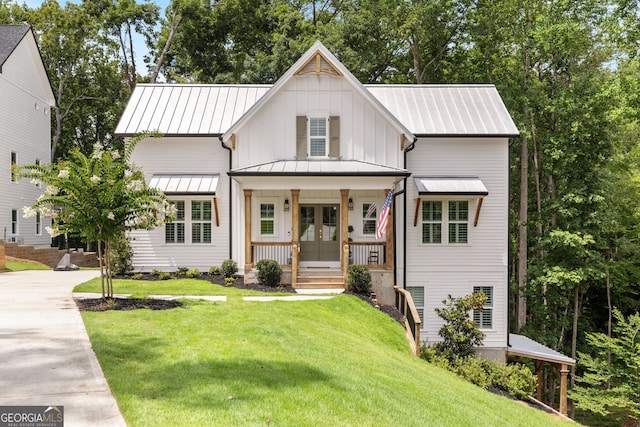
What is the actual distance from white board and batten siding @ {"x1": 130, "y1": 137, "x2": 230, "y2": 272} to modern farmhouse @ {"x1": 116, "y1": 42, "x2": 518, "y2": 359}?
4 cm

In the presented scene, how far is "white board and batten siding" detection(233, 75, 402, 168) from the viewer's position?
706 inches

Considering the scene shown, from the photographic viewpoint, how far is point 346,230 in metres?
16.7

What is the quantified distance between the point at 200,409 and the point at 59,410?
152cm

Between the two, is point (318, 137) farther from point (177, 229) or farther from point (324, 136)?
point (177, 229)

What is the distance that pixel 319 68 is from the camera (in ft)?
58.6

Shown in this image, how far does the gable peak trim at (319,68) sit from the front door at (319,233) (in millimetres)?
4987

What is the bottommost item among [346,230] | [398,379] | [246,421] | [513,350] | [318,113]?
[513,350]

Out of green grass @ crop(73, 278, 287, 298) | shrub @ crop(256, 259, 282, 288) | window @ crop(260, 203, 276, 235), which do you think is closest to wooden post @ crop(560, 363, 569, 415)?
green grass @ crop(73, 278, 287, 298)

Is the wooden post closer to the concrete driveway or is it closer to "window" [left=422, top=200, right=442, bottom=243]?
"window" [left=422, top=200, right=442, bottom=243]

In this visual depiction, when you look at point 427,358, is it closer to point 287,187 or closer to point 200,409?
point 287,187

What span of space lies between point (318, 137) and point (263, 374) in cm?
1242

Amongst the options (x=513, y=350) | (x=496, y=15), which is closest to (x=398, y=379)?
(x=513, y=350)

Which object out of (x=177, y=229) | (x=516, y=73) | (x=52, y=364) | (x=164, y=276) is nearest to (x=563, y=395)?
(x=164, y=276)

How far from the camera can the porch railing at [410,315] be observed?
1382cm
